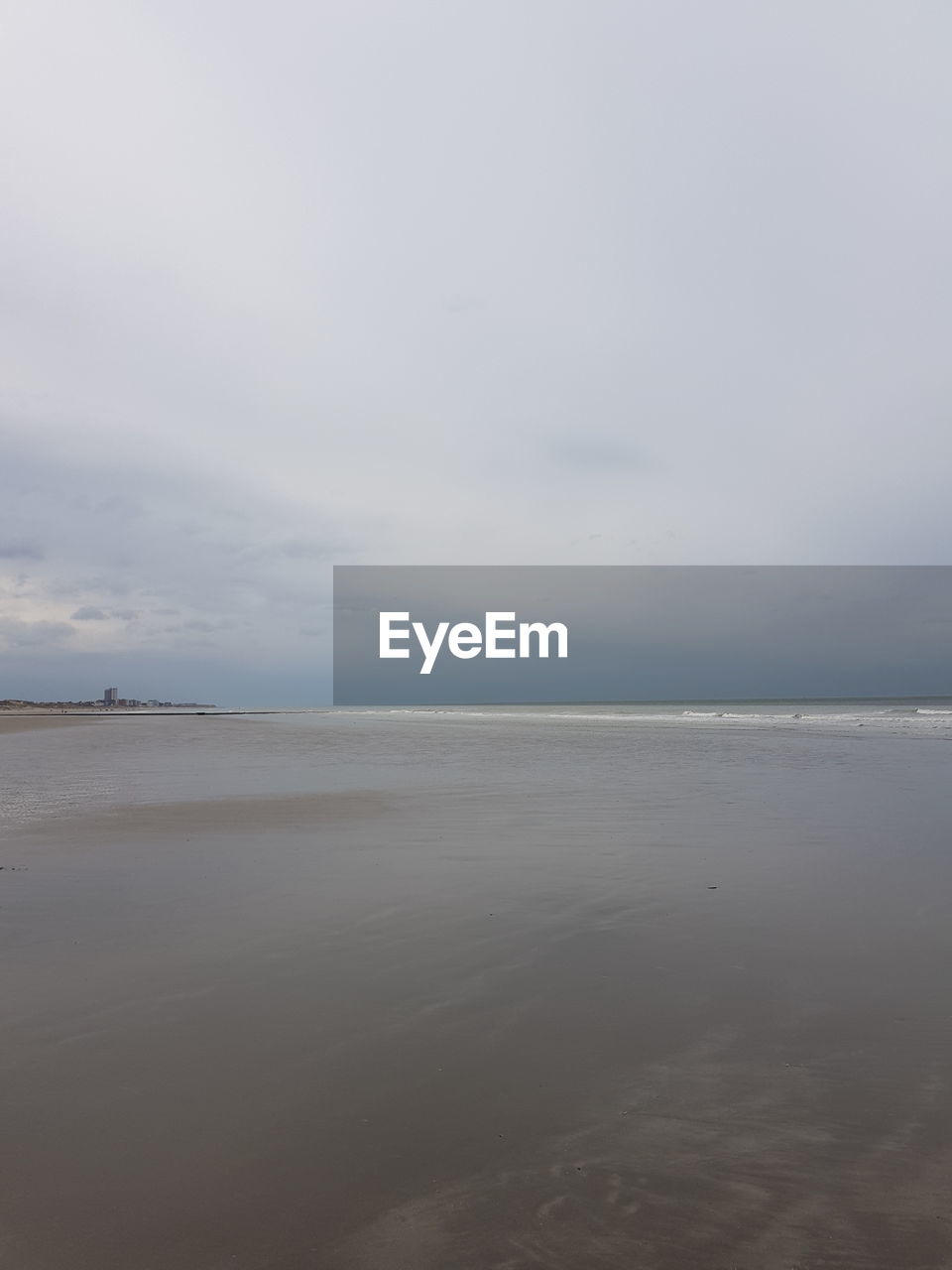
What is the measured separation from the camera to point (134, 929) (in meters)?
5.71

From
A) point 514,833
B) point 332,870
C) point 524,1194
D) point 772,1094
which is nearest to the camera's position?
point 524,1194

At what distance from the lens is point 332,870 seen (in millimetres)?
7641

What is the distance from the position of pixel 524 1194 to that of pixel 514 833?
675 centimetres

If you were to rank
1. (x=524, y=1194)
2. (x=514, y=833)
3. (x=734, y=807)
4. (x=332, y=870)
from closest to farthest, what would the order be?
(x=524, y=1194) → (x=332, y=870) → (x=514, y=833) → (x=734, y=807)

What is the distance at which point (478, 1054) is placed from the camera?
378 centimetres

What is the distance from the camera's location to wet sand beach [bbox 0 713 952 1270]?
2598 millimetres

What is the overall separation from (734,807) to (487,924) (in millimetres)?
6500

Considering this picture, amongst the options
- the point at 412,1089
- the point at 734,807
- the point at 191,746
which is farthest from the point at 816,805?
the point at 191,746

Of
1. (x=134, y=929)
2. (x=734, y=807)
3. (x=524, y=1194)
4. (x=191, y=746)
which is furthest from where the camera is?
(x=191, y=746)

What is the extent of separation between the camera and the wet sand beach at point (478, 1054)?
260cm

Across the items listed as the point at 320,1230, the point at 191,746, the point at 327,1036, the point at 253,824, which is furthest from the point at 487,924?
the point at 191,746

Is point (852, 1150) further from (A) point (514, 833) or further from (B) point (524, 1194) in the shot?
(A) point (514, 833)

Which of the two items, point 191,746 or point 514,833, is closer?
point 514,833

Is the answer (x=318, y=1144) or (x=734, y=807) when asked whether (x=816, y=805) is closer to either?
(x=734, y=807)
